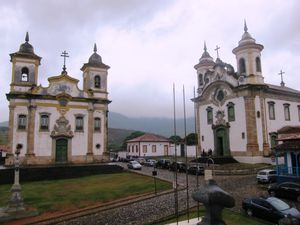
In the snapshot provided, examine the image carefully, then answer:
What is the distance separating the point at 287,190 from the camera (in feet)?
54.8

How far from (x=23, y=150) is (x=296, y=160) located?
2776cm

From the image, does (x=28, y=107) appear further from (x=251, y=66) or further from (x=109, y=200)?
(x=251, y=66)

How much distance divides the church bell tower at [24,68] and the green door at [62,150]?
7525 millimetres

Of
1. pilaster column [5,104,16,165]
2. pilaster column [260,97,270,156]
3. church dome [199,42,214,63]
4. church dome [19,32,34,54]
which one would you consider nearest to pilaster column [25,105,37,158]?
pilaster column [5,104,16,165]

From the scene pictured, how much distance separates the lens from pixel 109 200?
18484 mm

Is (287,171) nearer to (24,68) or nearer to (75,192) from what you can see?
(75,192)

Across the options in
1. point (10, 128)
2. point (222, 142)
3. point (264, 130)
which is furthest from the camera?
point (222, 142)

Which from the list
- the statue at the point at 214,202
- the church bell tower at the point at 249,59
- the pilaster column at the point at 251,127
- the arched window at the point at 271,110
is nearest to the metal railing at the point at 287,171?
the pilaster column at the point at 251,127


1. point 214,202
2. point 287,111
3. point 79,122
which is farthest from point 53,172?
point 287,111

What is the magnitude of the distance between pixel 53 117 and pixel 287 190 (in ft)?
88.5

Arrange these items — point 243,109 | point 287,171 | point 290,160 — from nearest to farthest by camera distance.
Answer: point 287,171
point 290,160
point 243,109

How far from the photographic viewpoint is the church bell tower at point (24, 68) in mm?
34094

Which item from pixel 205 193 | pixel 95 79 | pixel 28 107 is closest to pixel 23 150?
pixel 28 107

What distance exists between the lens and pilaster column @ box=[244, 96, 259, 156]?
32.5m
